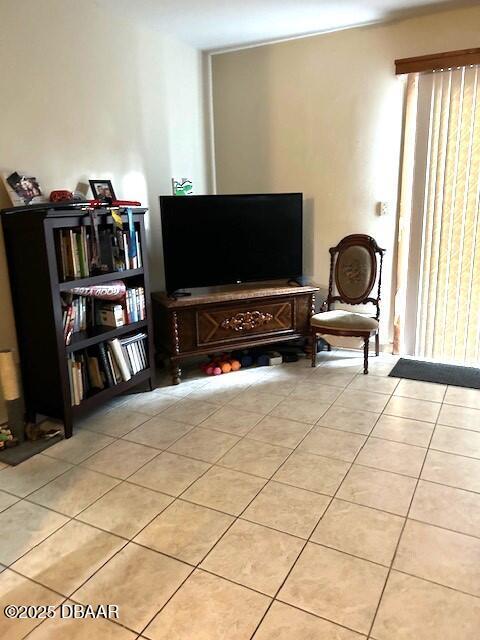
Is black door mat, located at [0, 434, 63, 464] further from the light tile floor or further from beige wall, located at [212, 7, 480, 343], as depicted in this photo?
beige wall, located at [212, 7, 480, 343]

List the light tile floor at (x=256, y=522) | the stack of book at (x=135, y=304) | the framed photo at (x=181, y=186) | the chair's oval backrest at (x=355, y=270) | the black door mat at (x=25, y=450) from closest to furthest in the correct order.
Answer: the light tile floor at (x=256, y=522) < the black door mat at (x=25, y=450) < the stack of book at (x=135, y=304) < the chair's oval backrest at (x=355, y=270) < the framed photo at (x=181, y=186)

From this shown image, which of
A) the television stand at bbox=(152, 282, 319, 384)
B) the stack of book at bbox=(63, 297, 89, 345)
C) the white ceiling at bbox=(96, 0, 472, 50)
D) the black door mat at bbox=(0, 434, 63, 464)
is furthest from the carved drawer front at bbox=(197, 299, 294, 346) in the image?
the white ceiling at bbox=(96, 0, 472, 50)

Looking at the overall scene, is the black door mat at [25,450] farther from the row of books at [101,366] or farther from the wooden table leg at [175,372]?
the wooden table leg at [175,372]

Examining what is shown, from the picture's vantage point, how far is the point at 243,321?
12.2 feet

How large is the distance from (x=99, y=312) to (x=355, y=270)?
2063 millimetres

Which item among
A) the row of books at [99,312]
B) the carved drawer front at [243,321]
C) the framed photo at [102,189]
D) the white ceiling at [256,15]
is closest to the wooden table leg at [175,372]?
the carved drawer front at [243,321]

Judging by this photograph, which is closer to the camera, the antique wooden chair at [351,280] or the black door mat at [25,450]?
the black door mat at [25,450]

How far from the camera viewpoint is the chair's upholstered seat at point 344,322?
142 inches

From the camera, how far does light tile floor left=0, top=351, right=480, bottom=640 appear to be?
1.55m

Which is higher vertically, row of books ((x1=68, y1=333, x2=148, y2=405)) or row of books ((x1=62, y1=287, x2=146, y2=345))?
row of books ((x1=62, y1=287, x2=146, y2=345))

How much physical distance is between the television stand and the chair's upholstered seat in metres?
0.21

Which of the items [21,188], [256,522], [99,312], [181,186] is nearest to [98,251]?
[99,312]

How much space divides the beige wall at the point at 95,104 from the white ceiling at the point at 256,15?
19cm

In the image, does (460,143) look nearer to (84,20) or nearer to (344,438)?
(344,438)
